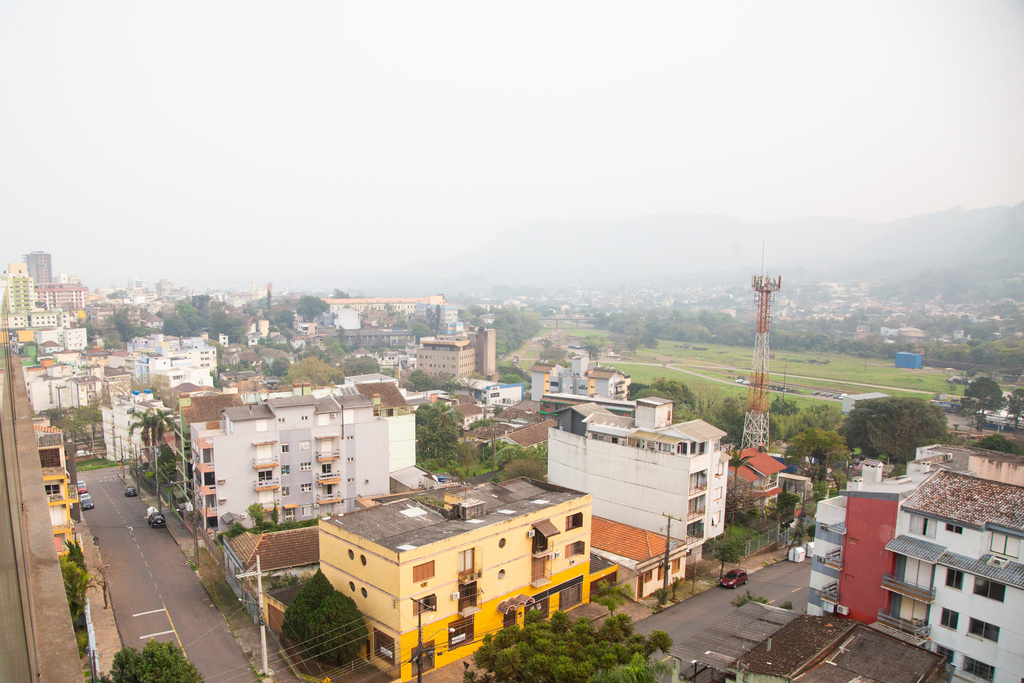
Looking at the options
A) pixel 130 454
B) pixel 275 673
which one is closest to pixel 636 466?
pixel 275 673

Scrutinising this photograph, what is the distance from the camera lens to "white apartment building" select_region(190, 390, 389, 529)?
1580cm

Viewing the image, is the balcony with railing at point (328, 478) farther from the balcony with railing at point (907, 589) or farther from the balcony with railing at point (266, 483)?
the balcony with railing at point (907, 589)

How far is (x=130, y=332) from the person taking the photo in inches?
2060

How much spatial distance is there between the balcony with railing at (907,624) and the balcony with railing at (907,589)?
395 millimetres

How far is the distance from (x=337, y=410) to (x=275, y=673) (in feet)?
24.3

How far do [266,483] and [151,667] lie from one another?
802 cm

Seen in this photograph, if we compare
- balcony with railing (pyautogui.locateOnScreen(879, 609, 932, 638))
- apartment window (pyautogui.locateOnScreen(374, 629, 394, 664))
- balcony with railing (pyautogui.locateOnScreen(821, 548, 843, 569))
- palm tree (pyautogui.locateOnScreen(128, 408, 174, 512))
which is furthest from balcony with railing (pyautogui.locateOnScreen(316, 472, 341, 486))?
balcony with railing (pyautogui.locateOnScreen(879, 609, 932, 638))

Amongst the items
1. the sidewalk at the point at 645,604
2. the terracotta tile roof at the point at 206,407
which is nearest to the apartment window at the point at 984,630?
the sidewalk at the point at 645,604

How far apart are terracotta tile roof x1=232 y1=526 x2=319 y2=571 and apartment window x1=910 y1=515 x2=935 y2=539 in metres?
11.0

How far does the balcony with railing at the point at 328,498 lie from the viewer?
16922 mm

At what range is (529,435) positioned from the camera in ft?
82.5

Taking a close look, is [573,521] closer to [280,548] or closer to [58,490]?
[280,548]

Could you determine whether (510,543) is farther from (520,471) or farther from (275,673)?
(520,471)

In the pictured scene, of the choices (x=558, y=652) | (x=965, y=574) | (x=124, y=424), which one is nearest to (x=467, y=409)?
(x=124, y=424)
